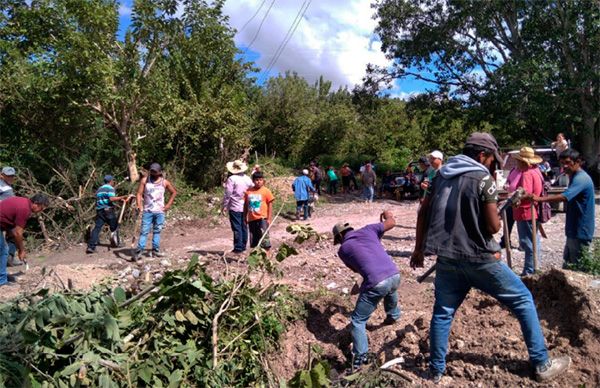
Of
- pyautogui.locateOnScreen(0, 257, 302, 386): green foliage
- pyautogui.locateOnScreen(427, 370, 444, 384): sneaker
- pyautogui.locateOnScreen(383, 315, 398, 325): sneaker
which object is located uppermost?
pyautogui.locateOnScreen(0, 257, 302, 386): green foliage

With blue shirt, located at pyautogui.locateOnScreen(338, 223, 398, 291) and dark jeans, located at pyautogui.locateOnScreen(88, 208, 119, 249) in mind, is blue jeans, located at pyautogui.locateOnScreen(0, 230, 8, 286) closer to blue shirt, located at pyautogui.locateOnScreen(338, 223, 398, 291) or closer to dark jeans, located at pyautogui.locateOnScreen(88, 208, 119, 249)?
dark jeans, located at pyautogui.locateOnScreen(88, 208, 119, 249)

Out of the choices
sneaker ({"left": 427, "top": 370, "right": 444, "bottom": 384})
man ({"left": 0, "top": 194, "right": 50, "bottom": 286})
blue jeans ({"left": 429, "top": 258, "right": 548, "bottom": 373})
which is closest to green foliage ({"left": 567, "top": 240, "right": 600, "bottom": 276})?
blue jeans ({"left": 429, "top": 258, "right": 548, "bottom": 373})

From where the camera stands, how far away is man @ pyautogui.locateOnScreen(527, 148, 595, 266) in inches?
193

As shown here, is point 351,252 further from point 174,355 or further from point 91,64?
point 91,64

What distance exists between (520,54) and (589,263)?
13.1 m

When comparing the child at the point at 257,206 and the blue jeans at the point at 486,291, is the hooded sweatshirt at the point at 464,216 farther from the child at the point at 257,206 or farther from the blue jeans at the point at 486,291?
the child at the point at 257,206

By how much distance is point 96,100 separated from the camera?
1107 centimetres

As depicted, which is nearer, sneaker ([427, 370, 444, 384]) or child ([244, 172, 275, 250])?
sneaker ([427, 370, 444, 384])

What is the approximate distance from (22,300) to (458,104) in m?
16.6

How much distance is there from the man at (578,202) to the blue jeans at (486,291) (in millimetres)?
2247

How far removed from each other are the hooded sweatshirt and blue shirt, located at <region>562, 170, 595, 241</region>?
234 cm

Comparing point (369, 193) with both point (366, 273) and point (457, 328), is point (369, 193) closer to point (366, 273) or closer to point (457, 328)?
point (457, 328)

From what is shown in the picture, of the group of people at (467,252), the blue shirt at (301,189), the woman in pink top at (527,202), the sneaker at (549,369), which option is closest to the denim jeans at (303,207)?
the blue shirt at (301,189)

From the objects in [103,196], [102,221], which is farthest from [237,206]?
[102,221]
